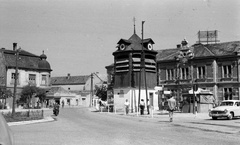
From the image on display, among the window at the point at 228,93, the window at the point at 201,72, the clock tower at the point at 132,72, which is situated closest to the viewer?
the clock tower at the point at 132,72

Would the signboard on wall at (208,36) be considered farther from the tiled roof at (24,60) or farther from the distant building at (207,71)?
the tiled roof at (24,60)

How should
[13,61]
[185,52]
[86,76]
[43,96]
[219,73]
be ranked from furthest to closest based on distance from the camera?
1. [86,76]
2. [13,61]
3. [43,96]
4. [185,52]
5. [219,73]

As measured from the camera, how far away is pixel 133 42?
3734cm

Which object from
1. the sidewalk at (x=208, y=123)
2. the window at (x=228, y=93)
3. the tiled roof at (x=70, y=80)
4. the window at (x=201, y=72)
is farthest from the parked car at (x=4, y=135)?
the tiled roof at (x=70, y=80)

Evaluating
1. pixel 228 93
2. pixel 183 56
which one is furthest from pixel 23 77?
pixel 228 93

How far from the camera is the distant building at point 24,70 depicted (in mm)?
58438

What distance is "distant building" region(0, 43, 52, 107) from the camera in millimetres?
58438

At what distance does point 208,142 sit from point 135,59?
86.6 ft

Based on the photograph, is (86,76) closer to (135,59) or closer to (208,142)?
(135,59)

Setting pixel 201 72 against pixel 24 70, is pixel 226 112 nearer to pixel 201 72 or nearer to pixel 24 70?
pixel 201 72

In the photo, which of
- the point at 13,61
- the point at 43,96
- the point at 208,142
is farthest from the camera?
the point at 13,61

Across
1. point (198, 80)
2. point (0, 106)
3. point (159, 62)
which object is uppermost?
point (159, 62)

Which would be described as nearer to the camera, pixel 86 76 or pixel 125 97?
pixel 125 97

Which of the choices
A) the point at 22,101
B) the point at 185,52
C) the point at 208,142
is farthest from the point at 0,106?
the point at 208,142
